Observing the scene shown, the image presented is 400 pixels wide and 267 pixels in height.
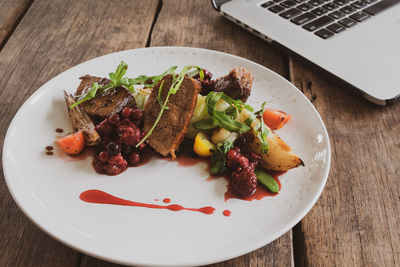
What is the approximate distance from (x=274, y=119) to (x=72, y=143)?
0.90 metres

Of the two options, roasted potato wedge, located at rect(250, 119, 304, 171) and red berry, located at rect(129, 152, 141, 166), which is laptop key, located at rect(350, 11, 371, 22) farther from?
red berry, located at rect(129, 152, 141, 166)

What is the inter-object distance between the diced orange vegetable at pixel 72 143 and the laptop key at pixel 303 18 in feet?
5.05

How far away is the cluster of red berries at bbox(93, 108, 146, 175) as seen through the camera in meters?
1.63

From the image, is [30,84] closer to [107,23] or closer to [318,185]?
[107,23]

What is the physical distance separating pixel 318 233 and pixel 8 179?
119 cm

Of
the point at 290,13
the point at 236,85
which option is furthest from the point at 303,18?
the point at 236,85

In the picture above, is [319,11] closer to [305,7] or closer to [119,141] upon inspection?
[305,7]

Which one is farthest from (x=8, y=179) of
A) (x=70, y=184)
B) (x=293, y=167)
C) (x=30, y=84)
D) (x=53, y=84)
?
(x=293, y=167)

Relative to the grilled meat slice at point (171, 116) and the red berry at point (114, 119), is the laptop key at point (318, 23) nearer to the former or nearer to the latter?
the grilled meat slice at point (171, 116)

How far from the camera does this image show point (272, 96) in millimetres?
2002

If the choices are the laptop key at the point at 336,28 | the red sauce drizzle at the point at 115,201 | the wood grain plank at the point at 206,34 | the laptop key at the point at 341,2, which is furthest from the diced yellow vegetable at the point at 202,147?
the laptop key at the point at 341,2

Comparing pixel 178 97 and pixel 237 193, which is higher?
pixel 178 97

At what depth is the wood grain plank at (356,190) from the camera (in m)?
1.46

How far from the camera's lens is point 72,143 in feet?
5.45
